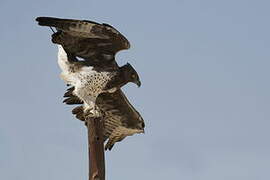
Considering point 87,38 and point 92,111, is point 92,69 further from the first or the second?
point 92,111

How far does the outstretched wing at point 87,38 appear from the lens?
617cm

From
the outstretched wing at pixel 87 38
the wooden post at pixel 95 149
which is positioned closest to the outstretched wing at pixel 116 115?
the wooden post at pixel 95 149

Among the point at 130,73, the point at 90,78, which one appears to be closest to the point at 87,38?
the point at 90,78

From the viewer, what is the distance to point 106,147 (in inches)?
291

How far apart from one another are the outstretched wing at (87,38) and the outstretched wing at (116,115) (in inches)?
17.1

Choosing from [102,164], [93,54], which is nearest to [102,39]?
[93,54]

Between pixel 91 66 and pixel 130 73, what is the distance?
43 centimetres

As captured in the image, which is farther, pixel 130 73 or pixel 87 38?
pixel 130 73

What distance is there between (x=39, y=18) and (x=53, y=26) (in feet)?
0.54

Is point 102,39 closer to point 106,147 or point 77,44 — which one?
point 77,44

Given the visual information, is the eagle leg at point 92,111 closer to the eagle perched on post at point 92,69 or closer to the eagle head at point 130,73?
the eagle perched on post at point 92,69

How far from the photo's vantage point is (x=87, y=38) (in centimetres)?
654

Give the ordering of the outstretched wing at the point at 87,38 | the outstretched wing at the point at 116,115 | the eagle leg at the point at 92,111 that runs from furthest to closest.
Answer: the outstretched wing at the point at 116,115
the eagle leg at the point at 92,111
the outstretched wing at the point at 87,38

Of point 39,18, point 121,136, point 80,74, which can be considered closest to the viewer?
point 39,18
